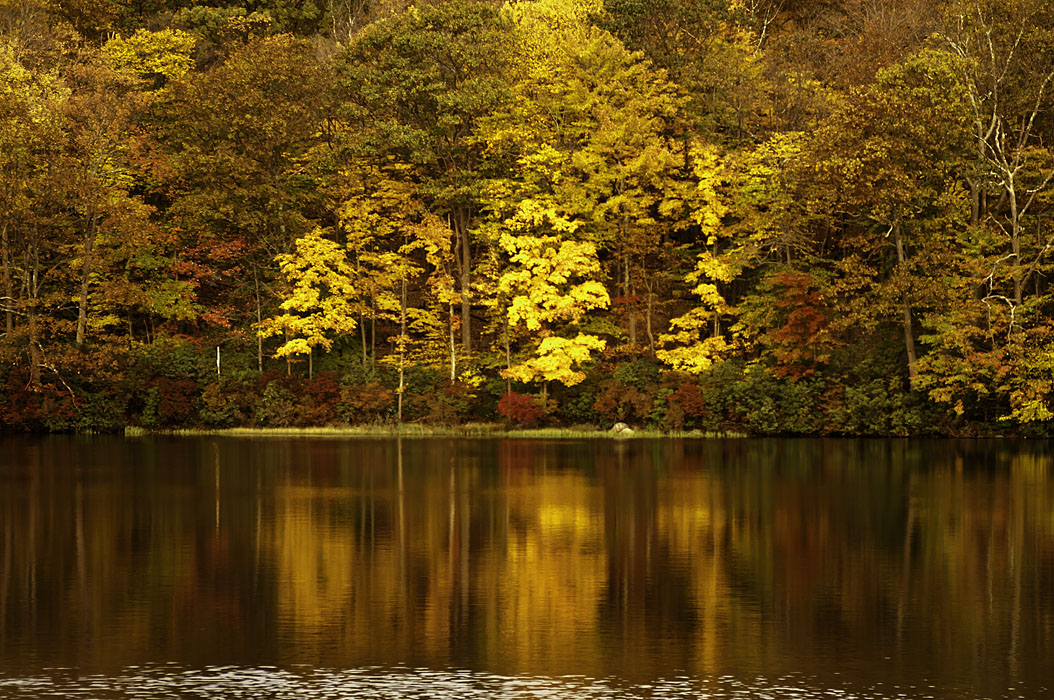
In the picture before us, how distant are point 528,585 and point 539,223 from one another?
114 feet

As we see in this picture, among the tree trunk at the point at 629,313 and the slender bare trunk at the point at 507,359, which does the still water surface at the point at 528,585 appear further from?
the tree trunk at the point at 629,313

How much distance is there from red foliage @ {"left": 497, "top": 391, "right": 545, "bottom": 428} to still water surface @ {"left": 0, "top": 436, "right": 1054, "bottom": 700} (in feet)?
55.4

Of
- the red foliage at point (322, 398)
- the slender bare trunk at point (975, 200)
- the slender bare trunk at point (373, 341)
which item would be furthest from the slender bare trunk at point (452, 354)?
the slender bare trunk at point (975, 200)

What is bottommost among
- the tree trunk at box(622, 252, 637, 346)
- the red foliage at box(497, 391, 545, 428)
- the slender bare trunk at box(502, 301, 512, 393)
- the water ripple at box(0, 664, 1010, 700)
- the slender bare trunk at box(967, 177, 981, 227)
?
the water ripple at box(0, 664, 1010, 700)

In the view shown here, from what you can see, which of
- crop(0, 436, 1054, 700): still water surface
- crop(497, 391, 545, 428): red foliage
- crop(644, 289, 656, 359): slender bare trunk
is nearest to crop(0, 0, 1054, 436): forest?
crop(497, 391, 545, 428): red foliage

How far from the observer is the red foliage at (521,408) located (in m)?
49.1

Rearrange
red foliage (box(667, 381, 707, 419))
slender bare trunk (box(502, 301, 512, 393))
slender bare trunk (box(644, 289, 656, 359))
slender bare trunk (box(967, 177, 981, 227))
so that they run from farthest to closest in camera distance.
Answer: slender bare trunk (box(644, 289, 656, 359))
slender bare trunk (box(502, 301, 512, 393))
red foliage (box(667, 381, 707, 419))
slender bare trunk (box(967, 177, 981, 227))

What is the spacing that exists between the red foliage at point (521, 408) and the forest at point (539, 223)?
0.34ft

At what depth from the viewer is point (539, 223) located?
5084cm

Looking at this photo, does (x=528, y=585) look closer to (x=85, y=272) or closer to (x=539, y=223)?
(x=539, y=223)

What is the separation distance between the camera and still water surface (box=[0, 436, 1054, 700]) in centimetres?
1227

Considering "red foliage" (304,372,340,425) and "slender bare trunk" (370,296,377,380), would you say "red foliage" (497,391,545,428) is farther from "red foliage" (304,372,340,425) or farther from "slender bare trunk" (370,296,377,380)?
"red foliage" (304,372,340,425)

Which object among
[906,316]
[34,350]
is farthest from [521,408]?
[34,350]

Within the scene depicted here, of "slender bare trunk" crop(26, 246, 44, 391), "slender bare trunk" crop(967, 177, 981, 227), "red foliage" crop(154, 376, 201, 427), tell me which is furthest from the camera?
"red foliage" crop(154, 376, 201, 427)
